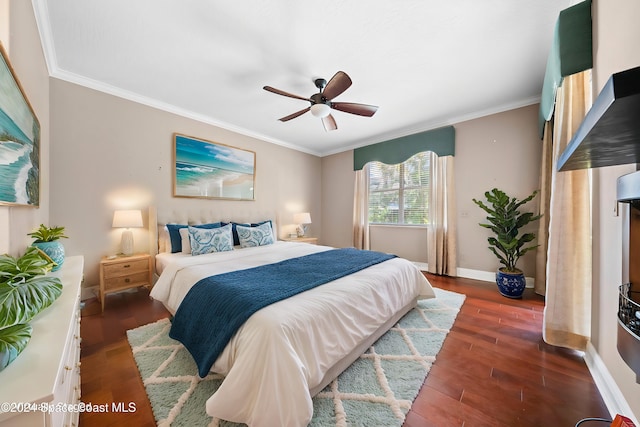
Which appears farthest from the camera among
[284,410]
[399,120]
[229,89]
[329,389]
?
[399,120]

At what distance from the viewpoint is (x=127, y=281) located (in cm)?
275

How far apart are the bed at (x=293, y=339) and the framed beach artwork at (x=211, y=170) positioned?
163 cm

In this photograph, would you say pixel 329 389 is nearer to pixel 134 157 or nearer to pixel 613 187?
pixel 613 187

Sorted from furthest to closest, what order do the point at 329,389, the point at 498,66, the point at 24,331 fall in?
the point at 498,66, the point at 329,389, the point at 24,331

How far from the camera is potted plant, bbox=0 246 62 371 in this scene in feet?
2.18

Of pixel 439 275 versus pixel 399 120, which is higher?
pixel 399 120

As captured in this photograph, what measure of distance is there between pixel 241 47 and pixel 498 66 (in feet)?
8.60

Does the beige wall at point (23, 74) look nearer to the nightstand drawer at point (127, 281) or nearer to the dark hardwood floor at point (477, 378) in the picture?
the nightstand drawer at point (127, 281)

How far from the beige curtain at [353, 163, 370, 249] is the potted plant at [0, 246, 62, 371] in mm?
4449

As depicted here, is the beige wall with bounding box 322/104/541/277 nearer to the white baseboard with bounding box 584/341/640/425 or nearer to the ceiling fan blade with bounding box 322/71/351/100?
the white baseboard with bounding box 584/341/640/425

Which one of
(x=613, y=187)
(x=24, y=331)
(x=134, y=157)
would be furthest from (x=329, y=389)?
(x=134, y=157)

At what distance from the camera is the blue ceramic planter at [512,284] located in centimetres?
292

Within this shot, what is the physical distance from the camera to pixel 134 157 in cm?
305

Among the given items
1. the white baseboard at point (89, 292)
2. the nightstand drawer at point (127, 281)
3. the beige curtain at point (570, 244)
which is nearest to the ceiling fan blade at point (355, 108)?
the beige curtain at point (570, 244)
